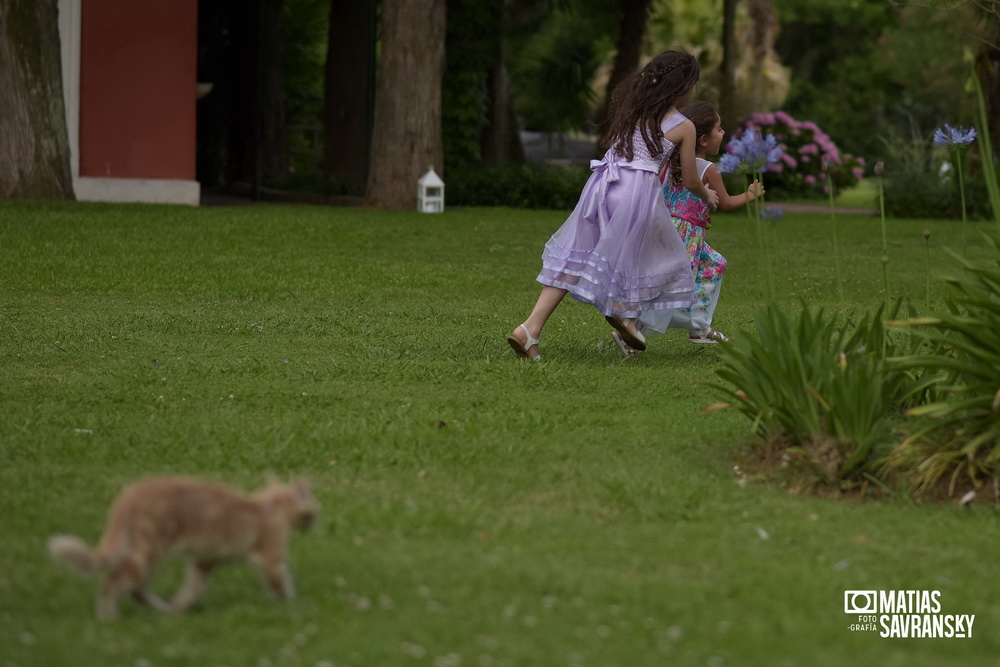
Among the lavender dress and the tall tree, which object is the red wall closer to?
the tall tree

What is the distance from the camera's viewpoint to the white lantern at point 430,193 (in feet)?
54.7

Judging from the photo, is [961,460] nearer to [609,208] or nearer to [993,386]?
[993,386]

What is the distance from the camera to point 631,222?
716cm

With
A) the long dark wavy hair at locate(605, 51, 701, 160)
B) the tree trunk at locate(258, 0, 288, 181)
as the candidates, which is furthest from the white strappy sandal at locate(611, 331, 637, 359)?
the tree trunk at locate(258, 0, 288, 181)

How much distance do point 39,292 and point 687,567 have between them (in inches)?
273

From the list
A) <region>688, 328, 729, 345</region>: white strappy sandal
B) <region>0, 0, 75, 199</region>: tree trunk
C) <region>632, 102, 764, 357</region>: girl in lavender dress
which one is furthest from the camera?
<region>0, 0, 75, 199</region>: tree trunk

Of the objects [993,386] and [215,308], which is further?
[215,308]

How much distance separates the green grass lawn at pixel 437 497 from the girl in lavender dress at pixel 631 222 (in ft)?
1.13

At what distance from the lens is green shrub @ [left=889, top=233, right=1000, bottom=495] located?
15.4 feet

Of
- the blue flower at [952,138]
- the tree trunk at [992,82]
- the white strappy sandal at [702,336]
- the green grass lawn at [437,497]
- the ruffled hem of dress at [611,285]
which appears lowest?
the green grass lawn at [437,497]

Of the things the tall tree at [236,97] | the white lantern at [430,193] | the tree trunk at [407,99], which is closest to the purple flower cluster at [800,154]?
the tall tree at [236,97]

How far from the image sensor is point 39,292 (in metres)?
9.70

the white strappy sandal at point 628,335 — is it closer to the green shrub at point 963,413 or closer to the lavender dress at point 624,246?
the lavender dress at point 624,246

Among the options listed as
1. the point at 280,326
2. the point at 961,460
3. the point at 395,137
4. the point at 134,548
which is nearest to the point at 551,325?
the point at 280,326
